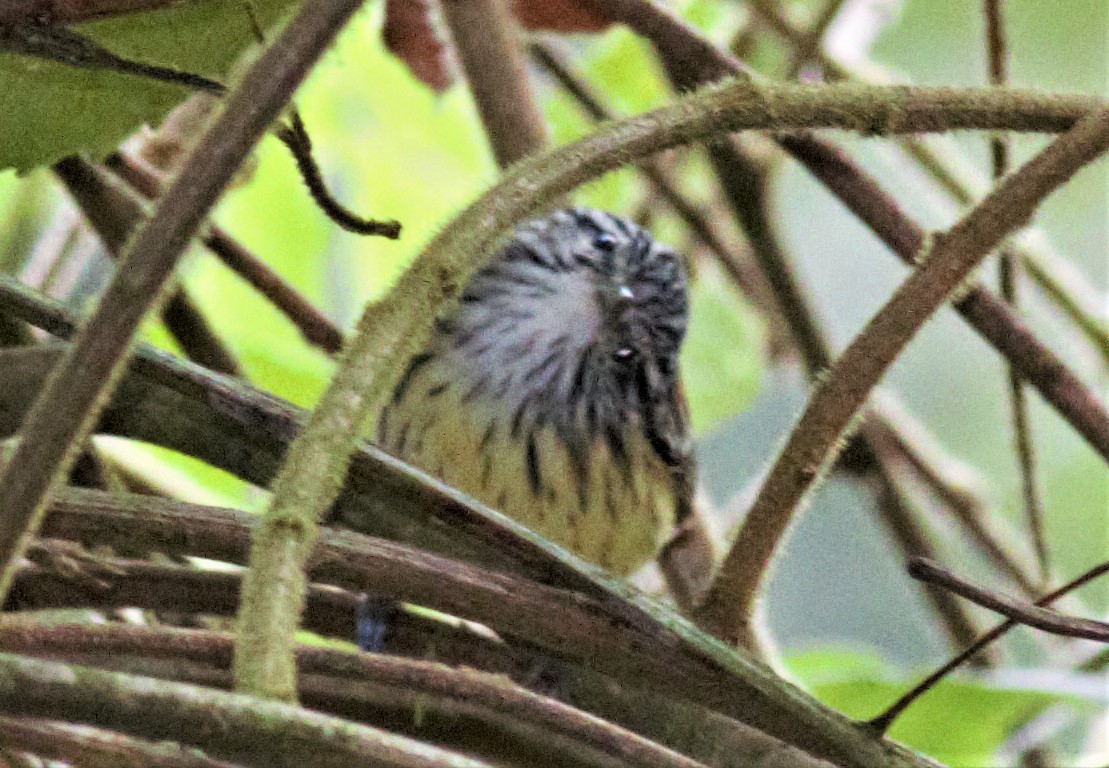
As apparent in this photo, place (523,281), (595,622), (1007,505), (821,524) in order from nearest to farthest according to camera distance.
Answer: (595,622) → (523,281) → (1007,505) → (821,524)

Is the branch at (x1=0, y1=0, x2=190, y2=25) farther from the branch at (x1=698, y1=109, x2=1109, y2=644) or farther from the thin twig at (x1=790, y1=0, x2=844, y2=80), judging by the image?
the thin twig at (x1=790, y1=0, x2=844, y2=80)

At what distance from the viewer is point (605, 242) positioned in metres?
2.05

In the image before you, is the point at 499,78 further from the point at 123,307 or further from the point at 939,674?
the point at 123,307

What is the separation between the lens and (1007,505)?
2529 mm

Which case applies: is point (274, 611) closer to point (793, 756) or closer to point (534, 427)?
point (793, 756)

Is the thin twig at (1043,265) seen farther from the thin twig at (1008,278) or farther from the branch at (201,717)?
the branch at (201,717)

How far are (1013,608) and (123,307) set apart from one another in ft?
1.30

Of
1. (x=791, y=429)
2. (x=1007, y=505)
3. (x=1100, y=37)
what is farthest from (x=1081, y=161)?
(x=1100, y=37)

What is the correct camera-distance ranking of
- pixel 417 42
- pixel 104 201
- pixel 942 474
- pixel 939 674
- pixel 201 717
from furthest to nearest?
pixel 942 474, pixel 417 42, pixel 104 201, pixel 939 674, pixel 201 717

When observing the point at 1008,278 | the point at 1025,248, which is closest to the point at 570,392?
the point at 1025,248

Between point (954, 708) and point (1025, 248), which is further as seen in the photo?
point (1025, 248)

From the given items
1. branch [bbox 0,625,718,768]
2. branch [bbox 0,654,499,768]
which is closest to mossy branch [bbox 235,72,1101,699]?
branch [bbox 0,654,499,768]

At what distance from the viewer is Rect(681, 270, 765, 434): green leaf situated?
2.09 meters

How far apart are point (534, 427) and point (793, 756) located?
122cm
